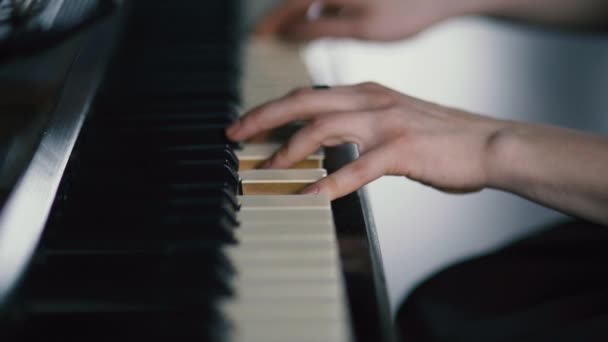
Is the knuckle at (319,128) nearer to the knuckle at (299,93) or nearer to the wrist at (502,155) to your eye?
the knuckle at (299,93)

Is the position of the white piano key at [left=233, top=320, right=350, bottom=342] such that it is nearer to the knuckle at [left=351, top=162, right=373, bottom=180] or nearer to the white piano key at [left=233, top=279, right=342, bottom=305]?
the white piano key at [left=233, top=279, right=342, bottom=305]

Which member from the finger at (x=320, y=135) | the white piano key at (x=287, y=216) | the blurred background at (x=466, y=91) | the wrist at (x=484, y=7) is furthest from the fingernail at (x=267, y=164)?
the wrist at (x=484, y=7)

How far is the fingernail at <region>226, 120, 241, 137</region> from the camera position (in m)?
0.84

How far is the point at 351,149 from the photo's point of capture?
845 millimetres

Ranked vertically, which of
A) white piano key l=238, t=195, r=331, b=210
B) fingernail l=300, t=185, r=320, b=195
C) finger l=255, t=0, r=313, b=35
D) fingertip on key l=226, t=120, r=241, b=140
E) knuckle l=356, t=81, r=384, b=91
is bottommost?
white piano key l=238, t=195, r=331, b=210

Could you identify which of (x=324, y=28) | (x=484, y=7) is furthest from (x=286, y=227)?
(x=484, y=7)

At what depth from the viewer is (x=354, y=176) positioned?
759 millimetres

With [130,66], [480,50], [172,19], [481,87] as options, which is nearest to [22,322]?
[130,66]

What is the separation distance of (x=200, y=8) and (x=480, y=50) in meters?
1.18

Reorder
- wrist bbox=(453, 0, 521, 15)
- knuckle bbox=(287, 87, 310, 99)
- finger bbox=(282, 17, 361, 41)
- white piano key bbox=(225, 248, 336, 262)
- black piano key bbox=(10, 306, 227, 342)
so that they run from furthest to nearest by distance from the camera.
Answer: wrist bbox=(453, 0, 521, 15) < finger bbox=(282, 17, 361, 41) < knuckle bbox=(287, 87, 310, 99) < white piano key bbox=(225, 248, 336, 262) < black piano key bbox=(10, 306, 227, 342)

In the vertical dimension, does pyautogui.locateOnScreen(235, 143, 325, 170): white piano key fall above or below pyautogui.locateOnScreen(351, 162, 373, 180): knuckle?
above

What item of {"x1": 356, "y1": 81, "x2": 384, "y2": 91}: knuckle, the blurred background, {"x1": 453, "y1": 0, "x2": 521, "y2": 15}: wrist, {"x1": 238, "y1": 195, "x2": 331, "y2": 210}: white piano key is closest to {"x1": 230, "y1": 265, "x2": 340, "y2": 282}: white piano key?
{"x1": 238, "y1": 195, "x2": 331, "y2": 210}: white piano key

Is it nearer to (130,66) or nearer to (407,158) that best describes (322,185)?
(407,158)

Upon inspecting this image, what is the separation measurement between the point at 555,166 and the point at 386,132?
7.4 inches
